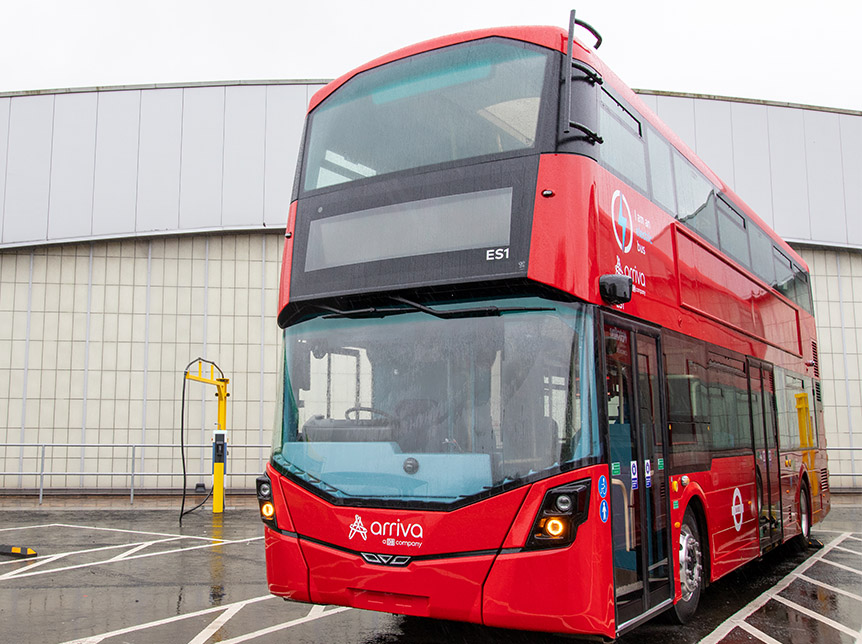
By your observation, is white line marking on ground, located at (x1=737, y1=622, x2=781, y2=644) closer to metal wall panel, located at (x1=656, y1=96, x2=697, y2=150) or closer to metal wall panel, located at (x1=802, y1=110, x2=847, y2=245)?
metal wall panel, located at (x1=656, y1=96, x2=697, y2=150)

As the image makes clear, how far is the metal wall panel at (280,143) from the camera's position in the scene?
1917 cm

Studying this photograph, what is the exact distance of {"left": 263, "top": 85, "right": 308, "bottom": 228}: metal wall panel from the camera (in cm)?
1917

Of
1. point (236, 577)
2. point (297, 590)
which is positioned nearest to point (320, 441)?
point (297, 590)

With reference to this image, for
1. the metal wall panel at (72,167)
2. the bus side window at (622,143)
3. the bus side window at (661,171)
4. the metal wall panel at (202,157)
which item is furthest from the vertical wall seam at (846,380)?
the metal wall panel at (72,167)

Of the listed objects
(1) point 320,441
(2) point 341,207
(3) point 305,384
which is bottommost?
(1) point 320,441

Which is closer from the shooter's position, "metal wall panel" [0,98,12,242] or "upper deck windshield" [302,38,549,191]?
"upper deck windshield" [302,38,549,191]

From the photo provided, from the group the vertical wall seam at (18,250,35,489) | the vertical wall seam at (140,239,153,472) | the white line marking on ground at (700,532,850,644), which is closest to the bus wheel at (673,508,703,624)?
the white line marking on ground at (700,532,850,644)

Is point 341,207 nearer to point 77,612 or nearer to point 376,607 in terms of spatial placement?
point 376,607

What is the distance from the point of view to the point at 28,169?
18.9m

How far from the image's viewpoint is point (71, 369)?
18688 millimetres

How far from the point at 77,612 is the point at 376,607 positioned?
3166 mm

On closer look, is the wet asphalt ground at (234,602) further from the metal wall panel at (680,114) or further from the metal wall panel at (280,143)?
the metal wall panel at (680,114)

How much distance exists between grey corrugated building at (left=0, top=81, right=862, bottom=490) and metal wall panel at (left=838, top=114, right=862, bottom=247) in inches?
226

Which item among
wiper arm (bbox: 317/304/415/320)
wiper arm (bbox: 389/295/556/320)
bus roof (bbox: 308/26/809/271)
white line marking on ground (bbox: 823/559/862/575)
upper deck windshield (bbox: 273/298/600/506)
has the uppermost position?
bus roof (bbox: 308/26/809/271)
